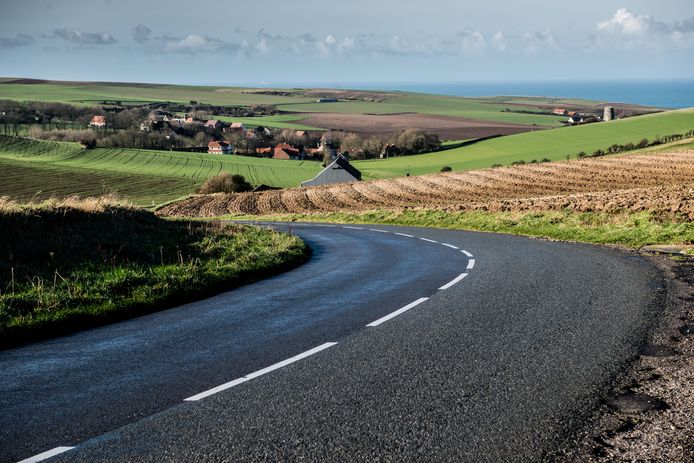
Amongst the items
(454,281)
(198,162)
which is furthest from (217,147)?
(454,281)

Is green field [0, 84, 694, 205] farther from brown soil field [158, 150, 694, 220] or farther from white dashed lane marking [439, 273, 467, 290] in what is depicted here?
white dashed lane marking [439, 273, 467, 290]

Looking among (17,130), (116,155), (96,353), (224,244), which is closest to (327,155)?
(116,155)

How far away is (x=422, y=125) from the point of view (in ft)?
537

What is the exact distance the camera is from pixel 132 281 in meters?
12.3

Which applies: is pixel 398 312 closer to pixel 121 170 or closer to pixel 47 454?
pixel 47 454

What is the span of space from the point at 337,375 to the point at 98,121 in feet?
508

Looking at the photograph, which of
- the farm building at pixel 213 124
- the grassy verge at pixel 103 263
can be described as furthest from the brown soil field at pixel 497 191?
the farm building at pixel 213 124

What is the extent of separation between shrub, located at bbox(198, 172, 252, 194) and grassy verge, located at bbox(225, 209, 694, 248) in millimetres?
41659

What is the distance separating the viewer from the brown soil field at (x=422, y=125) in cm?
14400

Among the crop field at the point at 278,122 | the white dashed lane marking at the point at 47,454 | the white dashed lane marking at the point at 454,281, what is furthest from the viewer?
the crop field at the point at 278,122

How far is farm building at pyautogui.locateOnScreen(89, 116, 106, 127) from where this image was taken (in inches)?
5786

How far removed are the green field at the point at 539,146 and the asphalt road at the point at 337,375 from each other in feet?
256

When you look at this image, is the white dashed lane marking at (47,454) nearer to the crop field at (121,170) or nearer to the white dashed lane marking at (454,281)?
the white dashed lane marking at (454,281)

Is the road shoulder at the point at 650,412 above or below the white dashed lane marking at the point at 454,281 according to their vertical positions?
above
